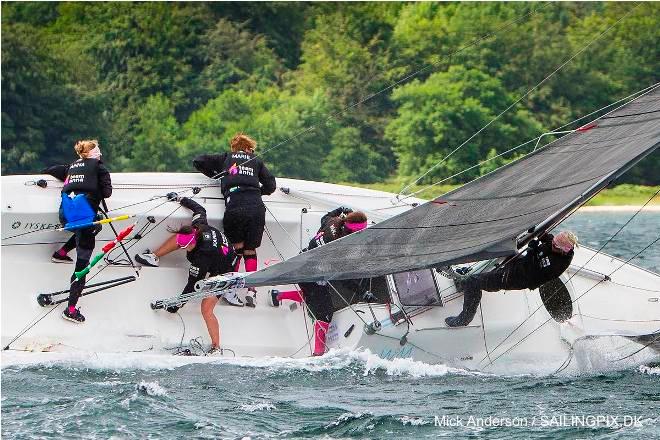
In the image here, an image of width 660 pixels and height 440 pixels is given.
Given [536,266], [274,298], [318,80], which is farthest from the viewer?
[318,80]

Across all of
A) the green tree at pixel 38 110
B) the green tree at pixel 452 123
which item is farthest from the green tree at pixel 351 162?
the green tree at pixel 38 110

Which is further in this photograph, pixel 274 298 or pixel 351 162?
pixel 351 162

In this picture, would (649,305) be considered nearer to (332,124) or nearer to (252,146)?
(252,146)

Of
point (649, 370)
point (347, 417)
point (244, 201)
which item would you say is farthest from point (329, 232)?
point (649, 370)

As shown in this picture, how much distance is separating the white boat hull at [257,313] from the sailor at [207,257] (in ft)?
0.79

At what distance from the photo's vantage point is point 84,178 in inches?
374

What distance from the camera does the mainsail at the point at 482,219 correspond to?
791cm

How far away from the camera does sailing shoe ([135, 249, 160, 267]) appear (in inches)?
403

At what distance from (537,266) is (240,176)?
7.39 ft

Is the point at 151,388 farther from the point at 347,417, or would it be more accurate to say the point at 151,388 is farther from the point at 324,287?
the point at 324,287

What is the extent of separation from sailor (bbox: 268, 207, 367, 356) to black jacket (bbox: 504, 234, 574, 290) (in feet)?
3.56

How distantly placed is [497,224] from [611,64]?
22.0m

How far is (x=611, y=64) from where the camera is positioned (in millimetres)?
29297

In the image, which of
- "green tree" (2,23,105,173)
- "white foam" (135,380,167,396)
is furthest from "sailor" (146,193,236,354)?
"green tree" (2,23,105,173)
